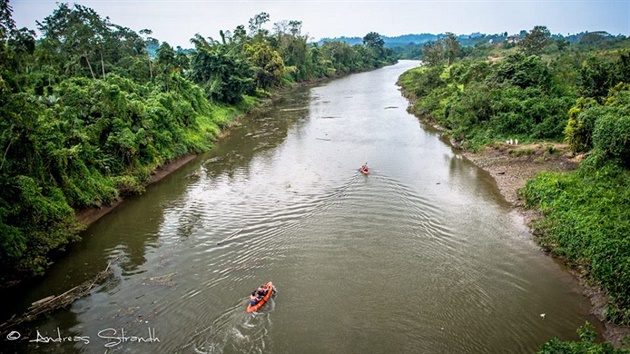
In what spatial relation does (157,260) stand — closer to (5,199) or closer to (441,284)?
(5,199)

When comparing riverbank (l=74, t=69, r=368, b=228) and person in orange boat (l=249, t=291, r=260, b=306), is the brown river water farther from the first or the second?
riverbank (l=74, t=69, r=368, b=228)

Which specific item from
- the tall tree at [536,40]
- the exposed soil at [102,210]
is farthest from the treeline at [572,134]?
the tall tree at [536,40]

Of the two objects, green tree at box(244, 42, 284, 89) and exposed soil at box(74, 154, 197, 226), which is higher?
green tree at box(244, 42, 284, 89)

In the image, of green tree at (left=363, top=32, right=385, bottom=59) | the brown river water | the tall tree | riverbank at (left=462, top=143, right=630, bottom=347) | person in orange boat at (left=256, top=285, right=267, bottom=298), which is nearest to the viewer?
the brown river water

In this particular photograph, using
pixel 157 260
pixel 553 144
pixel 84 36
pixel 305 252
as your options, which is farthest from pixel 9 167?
pixel 553 144

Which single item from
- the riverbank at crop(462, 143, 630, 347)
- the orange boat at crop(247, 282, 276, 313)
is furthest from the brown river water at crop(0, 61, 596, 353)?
the riverbank at crop(462, 143, 630, 347)

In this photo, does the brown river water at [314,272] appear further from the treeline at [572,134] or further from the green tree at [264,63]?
the green tree at [264,63]
